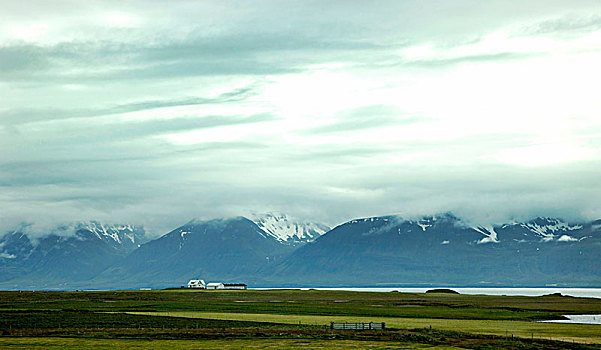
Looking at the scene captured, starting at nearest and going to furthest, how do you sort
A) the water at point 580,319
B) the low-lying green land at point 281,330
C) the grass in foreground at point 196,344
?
the grass in foreground at point 196,344, the low-lying green land at point 281,330, the water at point 580,319

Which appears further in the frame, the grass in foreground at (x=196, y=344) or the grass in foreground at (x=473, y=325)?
the grass in foreground at (x=473, y=325)

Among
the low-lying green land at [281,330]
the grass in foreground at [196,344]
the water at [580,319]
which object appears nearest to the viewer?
the grass in foreground at [196,344]

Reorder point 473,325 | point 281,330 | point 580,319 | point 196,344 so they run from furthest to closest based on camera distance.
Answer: point 580,319, point 473,325, point 281,330, point 196,344

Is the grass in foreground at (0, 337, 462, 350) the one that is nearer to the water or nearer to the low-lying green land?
the low-lying green land

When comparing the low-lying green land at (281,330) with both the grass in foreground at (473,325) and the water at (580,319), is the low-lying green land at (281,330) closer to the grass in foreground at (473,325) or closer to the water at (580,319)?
the grass in foreground at (473,325)

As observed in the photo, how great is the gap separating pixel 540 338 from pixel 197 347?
135ft

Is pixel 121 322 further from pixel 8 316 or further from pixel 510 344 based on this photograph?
pixel 510 344

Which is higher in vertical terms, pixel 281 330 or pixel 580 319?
pixel 580 319

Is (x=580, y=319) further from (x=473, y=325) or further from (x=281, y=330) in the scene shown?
(x=281, y=330)

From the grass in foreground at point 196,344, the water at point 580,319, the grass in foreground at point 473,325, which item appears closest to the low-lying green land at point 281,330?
the grass in foreground at point 473,325

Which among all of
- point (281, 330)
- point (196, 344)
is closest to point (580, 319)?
point (281, 330)

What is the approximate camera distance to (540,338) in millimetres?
91312

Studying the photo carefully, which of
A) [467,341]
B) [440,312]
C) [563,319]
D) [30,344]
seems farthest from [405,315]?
[30,344]

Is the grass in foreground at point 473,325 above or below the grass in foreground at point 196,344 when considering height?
above
